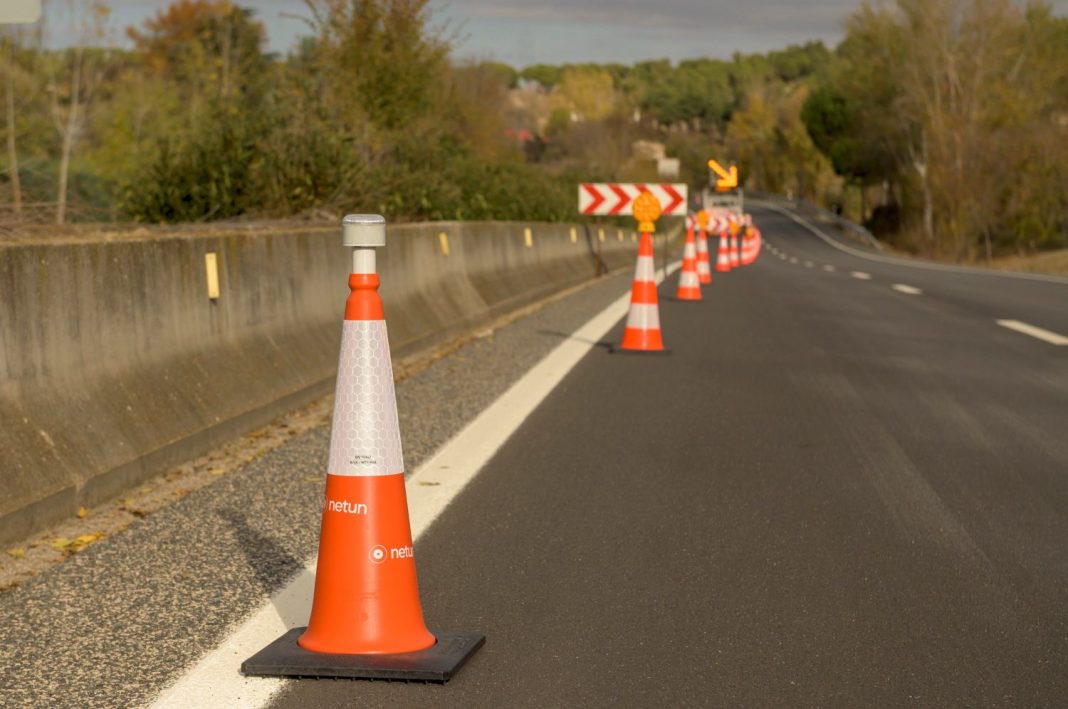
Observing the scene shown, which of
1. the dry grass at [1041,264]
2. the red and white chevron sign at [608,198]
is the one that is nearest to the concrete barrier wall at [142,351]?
the red and white chevron sign at [608,198]

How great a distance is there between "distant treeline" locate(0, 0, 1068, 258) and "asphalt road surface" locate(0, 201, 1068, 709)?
3.48 meters

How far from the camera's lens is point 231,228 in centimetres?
1219

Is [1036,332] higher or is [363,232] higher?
[363,232]

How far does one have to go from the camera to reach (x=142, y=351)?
7266 millimetres

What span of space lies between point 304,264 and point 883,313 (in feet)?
34.5

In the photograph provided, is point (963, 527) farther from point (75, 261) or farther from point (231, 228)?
point (231, 228)

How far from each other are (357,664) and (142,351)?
341cm

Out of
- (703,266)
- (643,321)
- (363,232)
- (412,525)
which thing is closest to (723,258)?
(703,266)

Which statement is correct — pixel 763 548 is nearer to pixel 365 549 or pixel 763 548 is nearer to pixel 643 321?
pixel 365 549

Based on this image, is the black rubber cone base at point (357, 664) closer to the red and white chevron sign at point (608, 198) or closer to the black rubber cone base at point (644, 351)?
the black rubber cone base at point (644, 351)

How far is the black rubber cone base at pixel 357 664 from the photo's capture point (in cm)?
420

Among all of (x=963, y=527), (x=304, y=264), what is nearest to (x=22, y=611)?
(x=963, y=527)

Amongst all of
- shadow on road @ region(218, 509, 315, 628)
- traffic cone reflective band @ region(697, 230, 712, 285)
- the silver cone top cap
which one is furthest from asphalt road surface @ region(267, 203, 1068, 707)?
traffic cone reflective band @ region(697, 230, 712, 285)

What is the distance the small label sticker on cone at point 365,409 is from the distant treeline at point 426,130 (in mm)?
4441
